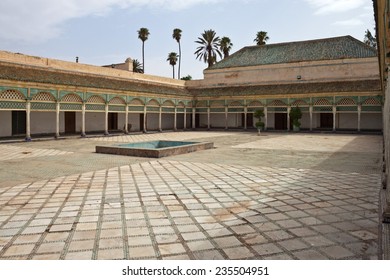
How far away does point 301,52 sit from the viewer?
108ft

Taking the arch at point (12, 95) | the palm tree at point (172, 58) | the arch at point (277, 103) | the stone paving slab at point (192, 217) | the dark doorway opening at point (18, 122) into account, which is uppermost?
the palm tree at point (172, 58)

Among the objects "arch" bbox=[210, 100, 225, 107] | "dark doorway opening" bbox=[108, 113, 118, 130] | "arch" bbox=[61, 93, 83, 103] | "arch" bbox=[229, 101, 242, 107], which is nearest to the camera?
"arch" bbox=[61, 93, 83, 103]

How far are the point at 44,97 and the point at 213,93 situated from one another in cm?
1693

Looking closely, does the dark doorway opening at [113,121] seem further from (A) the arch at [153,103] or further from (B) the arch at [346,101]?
(B) the arch at [346,101]

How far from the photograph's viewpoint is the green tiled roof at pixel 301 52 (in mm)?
30016

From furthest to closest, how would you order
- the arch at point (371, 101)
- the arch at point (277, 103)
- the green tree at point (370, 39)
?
the green tree at point (370, 39), the arch at point (277, 103), the arch at point (371, 101)

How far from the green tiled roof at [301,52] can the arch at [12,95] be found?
22.9 metres

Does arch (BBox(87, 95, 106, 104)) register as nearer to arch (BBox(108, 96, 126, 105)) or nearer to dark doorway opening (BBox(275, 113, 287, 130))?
arch (BBox(108, 96, 126, 105))

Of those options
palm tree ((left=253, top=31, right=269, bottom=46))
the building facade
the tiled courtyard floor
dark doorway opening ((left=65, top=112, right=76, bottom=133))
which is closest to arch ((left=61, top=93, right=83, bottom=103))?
the building facade

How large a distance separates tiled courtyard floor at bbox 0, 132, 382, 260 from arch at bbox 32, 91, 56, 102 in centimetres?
1109

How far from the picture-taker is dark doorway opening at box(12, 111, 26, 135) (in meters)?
20.4

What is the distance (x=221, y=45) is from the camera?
51.7m

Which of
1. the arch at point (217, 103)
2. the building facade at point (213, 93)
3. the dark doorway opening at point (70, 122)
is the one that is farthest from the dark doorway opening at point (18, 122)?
the arch at point (217, 103)

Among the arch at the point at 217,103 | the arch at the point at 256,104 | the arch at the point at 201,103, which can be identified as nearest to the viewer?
the arch at the point at 256,104
